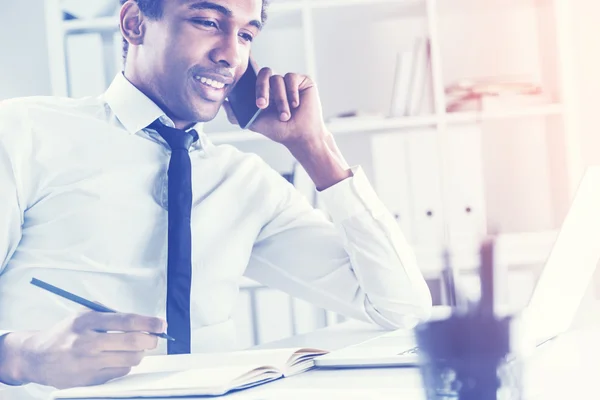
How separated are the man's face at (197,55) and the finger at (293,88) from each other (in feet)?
0.37

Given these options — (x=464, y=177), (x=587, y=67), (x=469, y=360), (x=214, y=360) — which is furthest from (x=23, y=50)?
(x=469, y=360)

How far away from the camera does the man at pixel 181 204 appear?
57.6 inches

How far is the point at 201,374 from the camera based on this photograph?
2.97 ft

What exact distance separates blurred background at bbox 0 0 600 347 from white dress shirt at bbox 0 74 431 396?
0.78 meters

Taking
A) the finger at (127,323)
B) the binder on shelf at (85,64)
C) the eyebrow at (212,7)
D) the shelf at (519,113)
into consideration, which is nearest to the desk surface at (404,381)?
the finger at (127,323)

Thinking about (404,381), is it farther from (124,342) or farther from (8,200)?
(8,200)

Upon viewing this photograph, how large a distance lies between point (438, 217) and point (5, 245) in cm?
143

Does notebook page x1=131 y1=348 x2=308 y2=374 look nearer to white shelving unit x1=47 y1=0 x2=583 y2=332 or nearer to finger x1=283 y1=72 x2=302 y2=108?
finger x1=283 y1=72 x2=302 y2=108

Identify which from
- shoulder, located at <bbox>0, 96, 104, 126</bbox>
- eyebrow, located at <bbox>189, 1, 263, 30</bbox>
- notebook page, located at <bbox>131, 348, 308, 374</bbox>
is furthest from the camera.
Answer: eyebrow, located at <bbox>189, 1, 263, 30</bbox>

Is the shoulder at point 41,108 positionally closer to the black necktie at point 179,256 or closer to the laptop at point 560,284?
the black necktie at point 179,256

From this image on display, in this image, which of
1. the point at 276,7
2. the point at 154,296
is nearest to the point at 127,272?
the point at 154,296

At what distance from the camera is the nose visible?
175 centimetres

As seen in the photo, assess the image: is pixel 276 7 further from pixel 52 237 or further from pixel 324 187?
pixel 52 237

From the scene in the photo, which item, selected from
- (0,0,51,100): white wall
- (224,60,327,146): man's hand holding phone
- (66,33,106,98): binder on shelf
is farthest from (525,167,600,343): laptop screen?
(0,0,51,100): white wall
